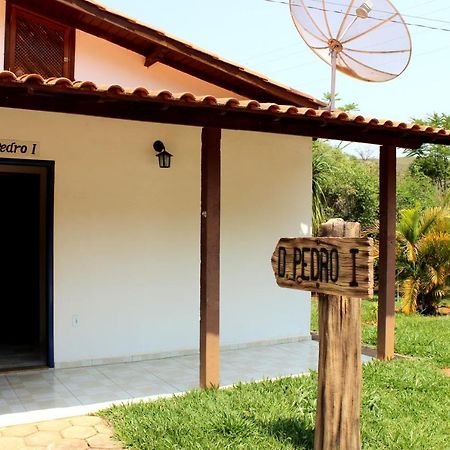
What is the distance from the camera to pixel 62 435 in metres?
4.91

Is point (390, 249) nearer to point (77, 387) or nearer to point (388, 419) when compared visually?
point (388, 419)

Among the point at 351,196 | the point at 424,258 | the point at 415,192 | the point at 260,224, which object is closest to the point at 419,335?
the point at 260,224

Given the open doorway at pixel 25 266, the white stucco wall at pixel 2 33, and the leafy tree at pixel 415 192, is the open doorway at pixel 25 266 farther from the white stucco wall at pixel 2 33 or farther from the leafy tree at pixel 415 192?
the leafy tree at pixel 415 192

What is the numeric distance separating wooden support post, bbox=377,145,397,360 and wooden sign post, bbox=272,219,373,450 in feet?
11.7

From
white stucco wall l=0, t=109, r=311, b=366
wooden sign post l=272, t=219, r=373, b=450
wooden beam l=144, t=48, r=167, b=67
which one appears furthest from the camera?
wooden beam l=144, t=48, r=167, b=67

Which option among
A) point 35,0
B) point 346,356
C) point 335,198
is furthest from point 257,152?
point 335,198

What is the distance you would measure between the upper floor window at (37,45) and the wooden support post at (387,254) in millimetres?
4336

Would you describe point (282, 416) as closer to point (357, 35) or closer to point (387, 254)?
point (387, 254)

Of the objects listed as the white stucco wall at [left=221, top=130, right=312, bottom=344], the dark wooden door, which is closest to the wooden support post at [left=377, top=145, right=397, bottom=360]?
the white stucco wall at [left=221, top=130, right=312, bottom=344]

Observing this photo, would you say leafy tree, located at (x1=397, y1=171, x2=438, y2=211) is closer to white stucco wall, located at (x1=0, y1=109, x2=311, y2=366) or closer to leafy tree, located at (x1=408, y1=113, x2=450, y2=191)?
leafy tree, located at (x1=408, y1=113, x2=450, y2=191)

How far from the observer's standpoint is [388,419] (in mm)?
5262

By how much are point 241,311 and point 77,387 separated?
3042 millimetres

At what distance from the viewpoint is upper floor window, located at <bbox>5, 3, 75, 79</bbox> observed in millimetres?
6949

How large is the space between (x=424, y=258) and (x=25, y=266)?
26.9ft
